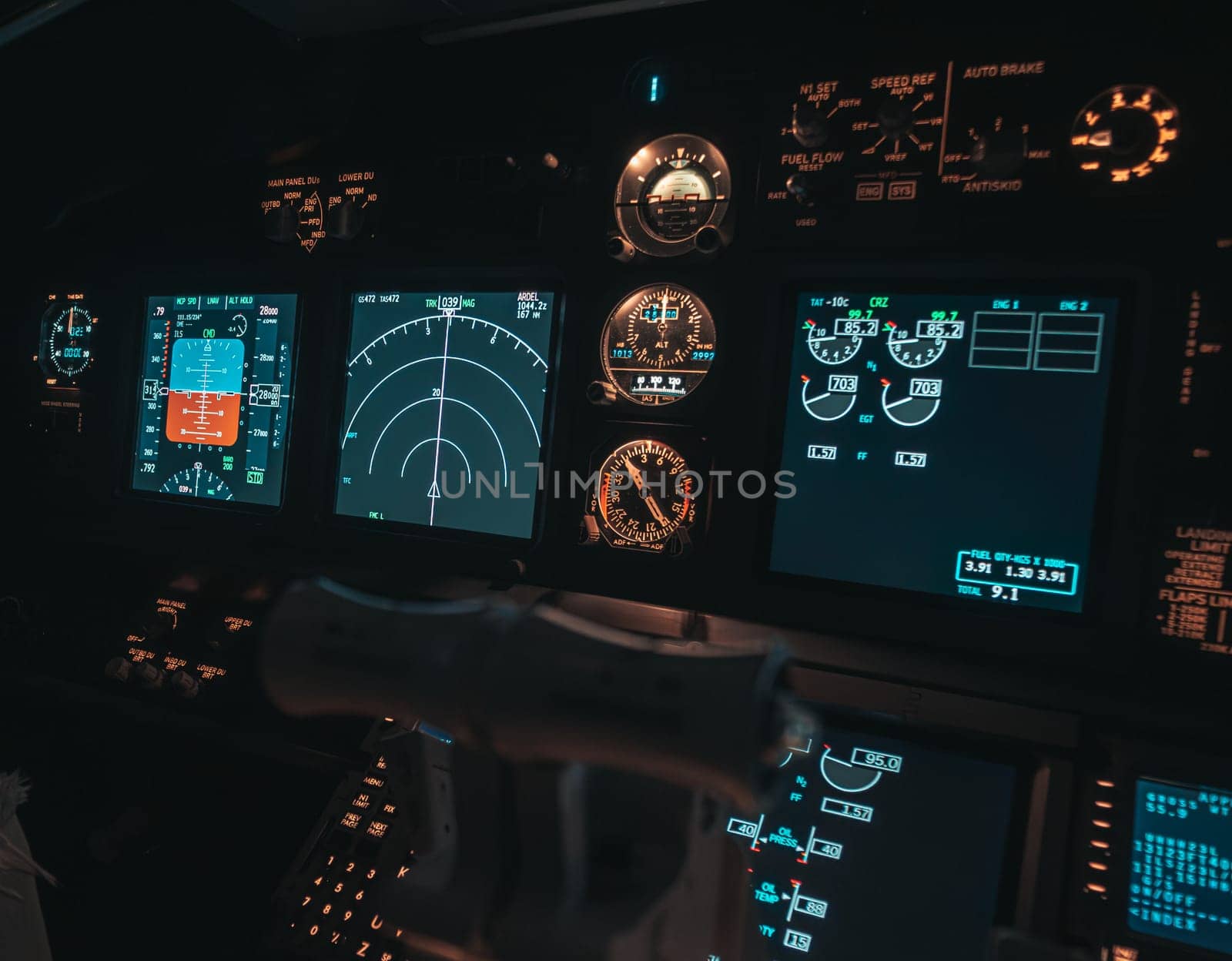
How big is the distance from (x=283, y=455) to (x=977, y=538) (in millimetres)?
1640

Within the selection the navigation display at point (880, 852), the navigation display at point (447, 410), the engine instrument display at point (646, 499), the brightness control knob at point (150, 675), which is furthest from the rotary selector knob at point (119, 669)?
the navigation display at point (880, 852)

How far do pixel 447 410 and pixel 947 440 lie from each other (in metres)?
1.10

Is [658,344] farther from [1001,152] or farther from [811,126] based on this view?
[1001,152]

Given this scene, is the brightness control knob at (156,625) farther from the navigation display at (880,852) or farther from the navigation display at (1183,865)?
the navigation display at (1183,865)

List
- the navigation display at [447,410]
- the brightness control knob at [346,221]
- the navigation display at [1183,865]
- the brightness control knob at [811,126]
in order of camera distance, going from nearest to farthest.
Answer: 1. the navigation display at [1183,865]
2. the brightness control knob at [811,126]
3. the navigation display at [447,410]
4. the brightness control knob at [346,221]

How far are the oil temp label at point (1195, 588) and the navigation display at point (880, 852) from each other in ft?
1.18

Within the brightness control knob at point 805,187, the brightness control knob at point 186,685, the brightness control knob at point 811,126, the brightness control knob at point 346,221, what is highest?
the brightness control knob at point 811,126

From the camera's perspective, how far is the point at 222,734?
2.12 m

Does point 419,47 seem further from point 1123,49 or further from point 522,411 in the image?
point 1123,49

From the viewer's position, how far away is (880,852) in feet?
4.75

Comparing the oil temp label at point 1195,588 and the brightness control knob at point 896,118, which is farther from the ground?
the brightness control knob at point 896,118

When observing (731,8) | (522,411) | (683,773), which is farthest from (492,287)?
(683,773)

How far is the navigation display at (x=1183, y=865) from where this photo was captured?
1302 mm

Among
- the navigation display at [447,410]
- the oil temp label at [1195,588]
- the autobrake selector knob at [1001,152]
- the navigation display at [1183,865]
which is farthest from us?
the navigation display at [447,410]
